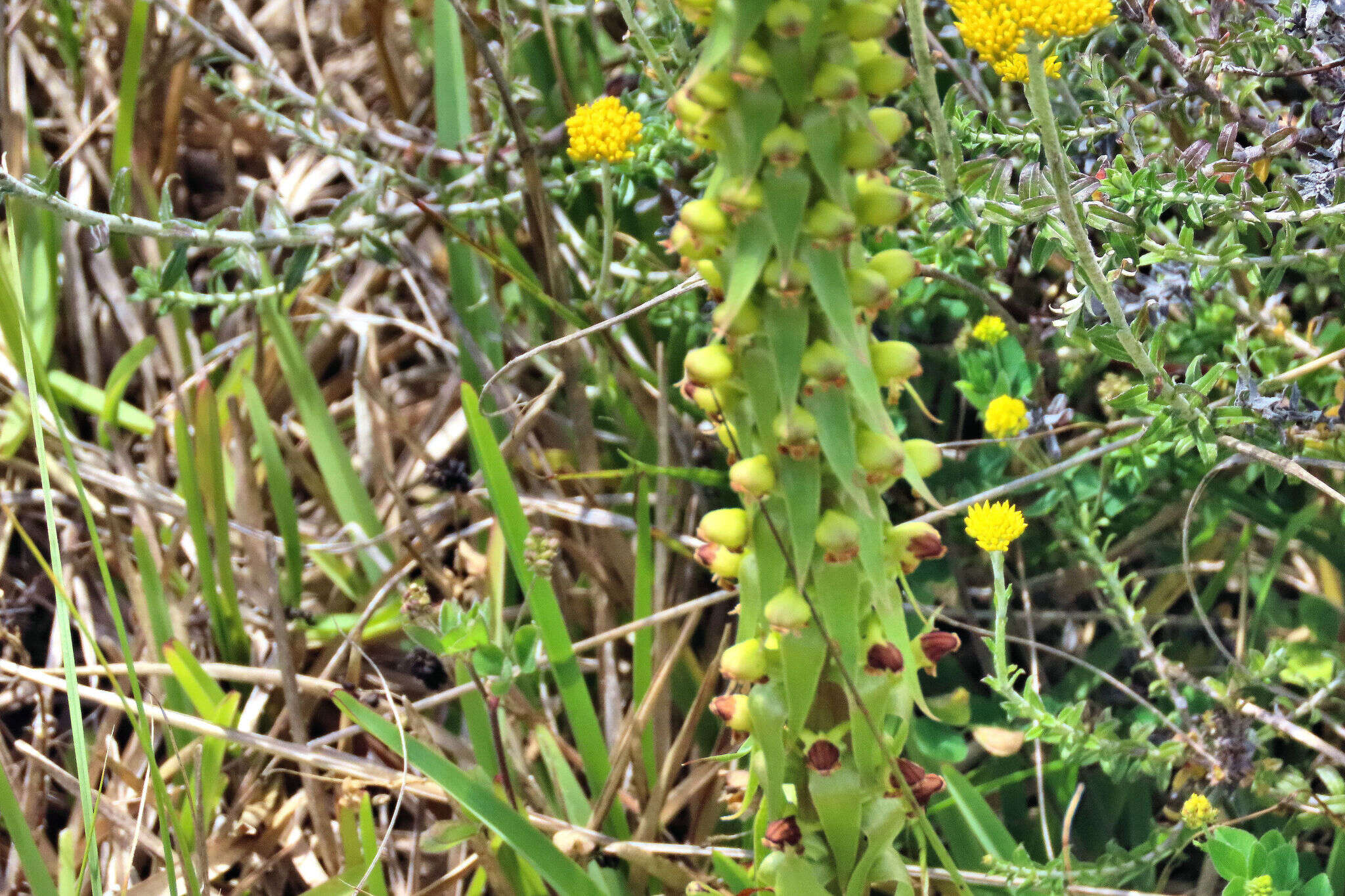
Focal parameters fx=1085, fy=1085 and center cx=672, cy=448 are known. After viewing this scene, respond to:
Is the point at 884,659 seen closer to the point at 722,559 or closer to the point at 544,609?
the point at 722,559

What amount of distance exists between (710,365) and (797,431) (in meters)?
0.09

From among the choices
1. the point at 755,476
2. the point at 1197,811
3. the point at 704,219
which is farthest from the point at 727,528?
the point at 1197,811

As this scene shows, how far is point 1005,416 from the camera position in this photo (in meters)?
1.79

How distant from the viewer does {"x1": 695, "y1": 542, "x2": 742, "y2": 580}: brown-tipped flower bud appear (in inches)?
41.2

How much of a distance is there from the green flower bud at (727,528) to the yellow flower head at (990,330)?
1.03 meters

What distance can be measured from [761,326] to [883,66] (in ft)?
0.73

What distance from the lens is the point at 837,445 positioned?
0.89 meters

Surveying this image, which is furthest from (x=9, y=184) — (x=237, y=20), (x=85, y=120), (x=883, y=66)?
(x=883, y=66)

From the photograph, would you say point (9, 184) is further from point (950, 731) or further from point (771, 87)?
point (950, 731)

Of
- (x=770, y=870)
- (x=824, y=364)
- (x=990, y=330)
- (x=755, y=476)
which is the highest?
(x=824, y=364)

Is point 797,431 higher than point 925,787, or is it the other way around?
point 797,431

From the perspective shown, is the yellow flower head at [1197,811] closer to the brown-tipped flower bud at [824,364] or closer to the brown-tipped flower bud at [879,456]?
the brown-tipped flower bud at [879,456]

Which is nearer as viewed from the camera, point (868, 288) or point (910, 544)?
point (868, 288)

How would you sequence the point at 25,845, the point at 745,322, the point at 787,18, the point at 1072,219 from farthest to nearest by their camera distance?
the point at 25,845, the point at 1072,219, the point at 745,322, the point at 787,18
